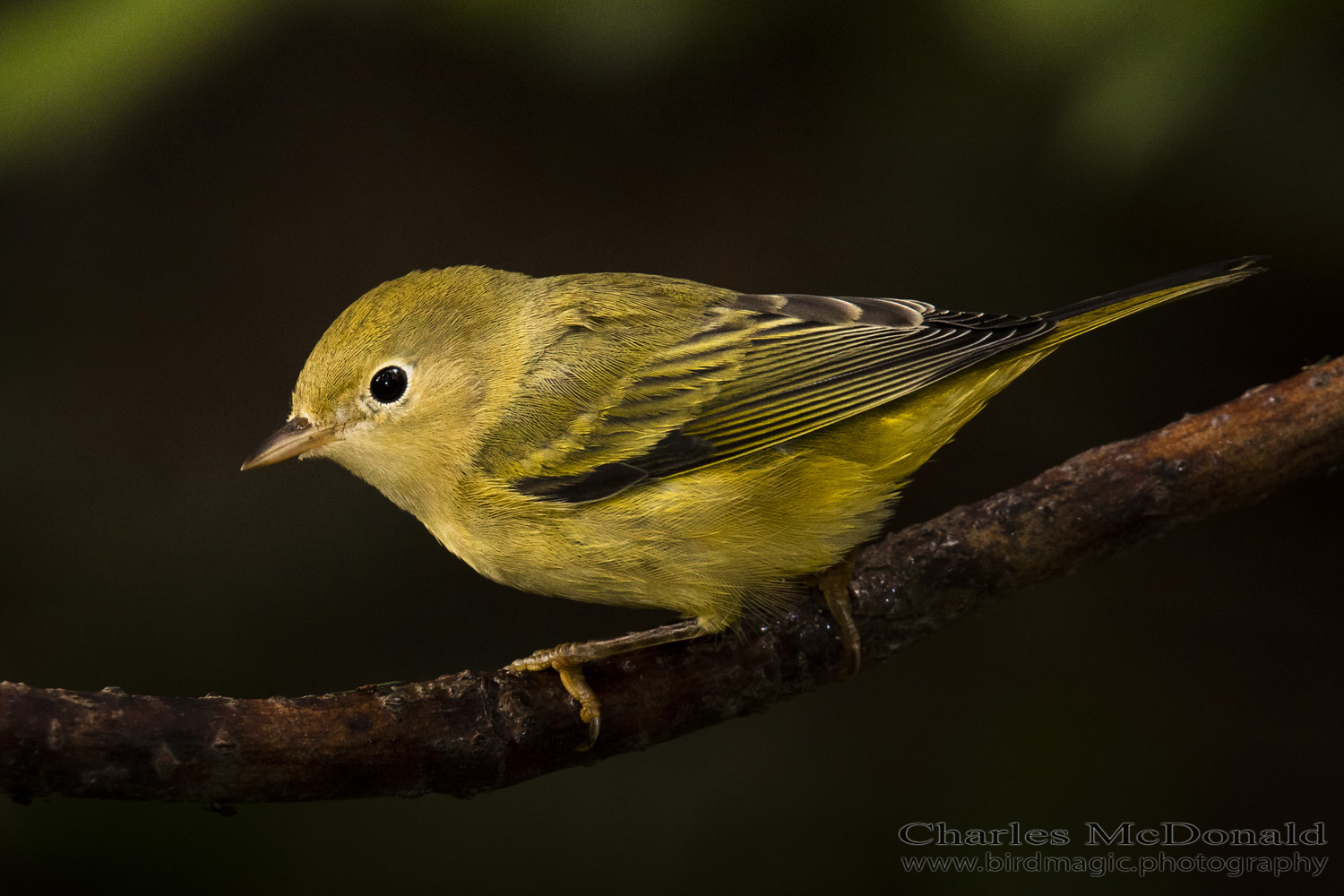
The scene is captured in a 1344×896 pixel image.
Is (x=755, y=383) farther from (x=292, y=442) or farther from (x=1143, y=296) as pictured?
(x=292, y=442)

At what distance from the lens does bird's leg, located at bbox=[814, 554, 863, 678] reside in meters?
3.18

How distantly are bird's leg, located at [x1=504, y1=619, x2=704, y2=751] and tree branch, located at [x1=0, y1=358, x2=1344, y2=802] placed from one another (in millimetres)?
38

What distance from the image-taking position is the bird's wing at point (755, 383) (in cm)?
304

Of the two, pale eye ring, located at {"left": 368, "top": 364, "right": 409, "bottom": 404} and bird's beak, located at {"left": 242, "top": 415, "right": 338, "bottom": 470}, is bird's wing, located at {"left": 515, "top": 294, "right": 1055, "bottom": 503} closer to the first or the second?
pale eye ring, located at {"left": 368, "top": 364, "right": 409, "bottom": 404}

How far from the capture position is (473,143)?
15.5 ft

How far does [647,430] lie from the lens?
312cm

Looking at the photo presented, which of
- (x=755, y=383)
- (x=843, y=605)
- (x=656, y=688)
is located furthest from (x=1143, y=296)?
(x=656, y=688)

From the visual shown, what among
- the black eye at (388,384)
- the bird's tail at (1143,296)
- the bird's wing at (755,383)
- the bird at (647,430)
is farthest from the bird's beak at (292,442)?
the bird's tail at (1143,296)

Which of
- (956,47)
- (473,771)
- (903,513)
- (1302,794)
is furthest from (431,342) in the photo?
(1302,794)

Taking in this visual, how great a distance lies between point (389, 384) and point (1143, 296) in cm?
204

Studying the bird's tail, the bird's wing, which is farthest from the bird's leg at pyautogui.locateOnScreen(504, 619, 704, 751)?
the bird's tail

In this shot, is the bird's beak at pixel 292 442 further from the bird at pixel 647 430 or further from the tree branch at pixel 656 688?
the tree branch at pixel 656 688

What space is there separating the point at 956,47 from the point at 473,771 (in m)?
2.51

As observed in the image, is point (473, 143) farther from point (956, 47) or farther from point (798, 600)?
point (798, 600)
